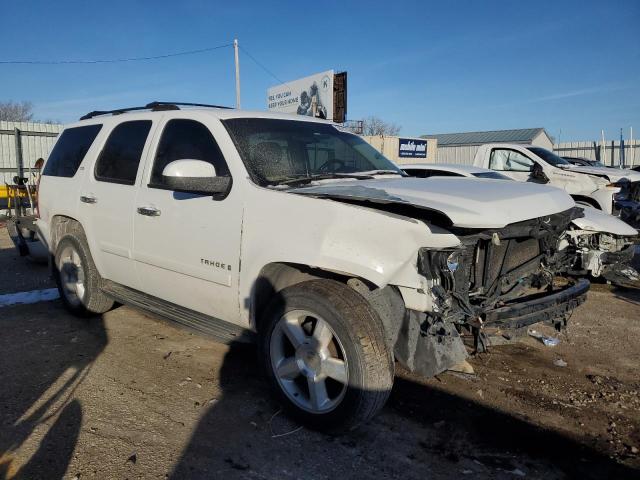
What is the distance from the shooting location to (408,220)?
2686 millimetres

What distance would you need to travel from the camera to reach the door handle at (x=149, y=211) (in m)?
3.88

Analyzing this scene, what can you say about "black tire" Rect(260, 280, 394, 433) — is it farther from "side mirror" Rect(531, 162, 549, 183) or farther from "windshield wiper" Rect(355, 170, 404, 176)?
"side mirror" Rect(531, 162, 549, 183)

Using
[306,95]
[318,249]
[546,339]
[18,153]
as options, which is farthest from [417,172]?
[306,95]

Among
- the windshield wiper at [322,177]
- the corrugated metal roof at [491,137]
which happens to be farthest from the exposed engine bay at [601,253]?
the corrugated metal roof at [491,137]

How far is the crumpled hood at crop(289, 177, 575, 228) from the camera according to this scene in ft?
8.93

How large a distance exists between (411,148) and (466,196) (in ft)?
75.5

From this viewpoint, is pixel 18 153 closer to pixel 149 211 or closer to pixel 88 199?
pixel 88 199

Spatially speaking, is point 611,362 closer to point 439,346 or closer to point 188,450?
point 439,346

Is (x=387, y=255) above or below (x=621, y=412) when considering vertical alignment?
above

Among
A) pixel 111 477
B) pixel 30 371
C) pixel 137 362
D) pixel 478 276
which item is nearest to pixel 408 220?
pixel 478 276

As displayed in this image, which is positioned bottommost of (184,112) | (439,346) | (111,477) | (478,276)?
(111,477)

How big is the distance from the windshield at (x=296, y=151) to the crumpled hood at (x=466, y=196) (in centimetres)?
28

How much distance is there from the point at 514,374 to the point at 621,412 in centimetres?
77

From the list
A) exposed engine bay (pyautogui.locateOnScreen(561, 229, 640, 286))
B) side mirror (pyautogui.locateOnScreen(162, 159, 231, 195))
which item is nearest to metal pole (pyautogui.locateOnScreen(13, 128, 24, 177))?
side mirror (pyautogui.locateOnScreen(162, 159, 231, 195))
